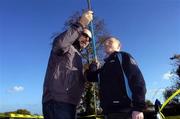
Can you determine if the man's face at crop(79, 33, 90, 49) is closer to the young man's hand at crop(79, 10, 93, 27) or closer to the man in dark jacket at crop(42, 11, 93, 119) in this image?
the man in dark jacket at crop(42, 11, 93, 119)

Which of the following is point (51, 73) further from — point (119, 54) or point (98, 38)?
point (98, 38)

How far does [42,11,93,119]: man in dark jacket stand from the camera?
4.72m

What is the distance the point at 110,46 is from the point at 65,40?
607 millimetres

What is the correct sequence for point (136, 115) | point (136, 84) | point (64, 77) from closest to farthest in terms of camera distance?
point (136, 115) → point (136, 84) → point (64, 77)

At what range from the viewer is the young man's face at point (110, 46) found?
5.07m

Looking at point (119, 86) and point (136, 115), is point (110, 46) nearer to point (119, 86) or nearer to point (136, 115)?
point (119, 86)

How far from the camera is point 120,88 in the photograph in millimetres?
4703

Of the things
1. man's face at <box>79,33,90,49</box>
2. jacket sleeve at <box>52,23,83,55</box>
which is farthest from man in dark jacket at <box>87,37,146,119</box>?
jacket sleeve at <box>52,23,83,55</box>

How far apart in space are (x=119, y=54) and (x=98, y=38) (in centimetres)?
2897

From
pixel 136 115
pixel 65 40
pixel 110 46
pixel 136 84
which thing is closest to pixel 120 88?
pixel 136 84

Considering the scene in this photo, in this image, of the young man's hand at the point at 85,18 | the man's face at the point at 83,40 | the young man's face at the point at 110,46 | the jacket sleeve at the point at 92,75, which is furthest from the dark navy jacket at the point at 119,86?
the young man's hand at the point at 85,18

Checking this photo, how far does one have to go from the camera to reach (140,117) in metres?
4.50

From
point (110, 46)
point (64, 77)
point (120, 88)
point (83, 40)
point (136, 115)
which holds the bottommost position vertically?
point (136, 115)

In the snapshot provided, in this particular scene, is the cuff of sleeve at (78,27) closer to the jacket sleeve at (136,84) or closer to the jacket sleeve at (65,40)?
the jacket sleeve at (65,40)
